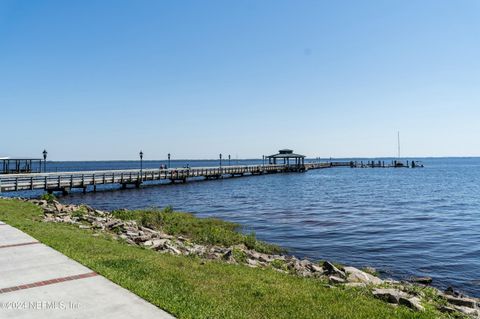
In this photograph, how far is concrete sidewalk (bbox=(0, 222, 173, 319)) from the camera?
231 inches

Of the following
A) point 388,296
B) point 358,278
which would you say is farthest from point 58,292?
point 358,278

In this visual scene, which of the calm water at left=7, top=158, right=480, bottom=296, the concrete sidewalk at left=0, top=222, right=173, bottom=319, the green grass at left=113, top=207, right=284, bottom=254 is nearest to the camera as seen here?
the concrete sidewalk at left=0, top=222, right=173, bottom=319

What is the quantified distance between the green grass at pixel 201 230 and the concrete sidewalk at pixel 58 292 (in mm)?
8700

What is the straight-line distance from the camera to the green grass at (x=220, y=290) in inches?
258

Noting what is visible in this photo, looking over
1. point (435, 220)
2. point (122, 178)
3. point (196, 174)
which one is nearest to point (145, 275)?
point (435, 220)

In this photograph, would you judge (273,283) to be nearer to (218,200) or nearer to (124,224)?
(124,224)

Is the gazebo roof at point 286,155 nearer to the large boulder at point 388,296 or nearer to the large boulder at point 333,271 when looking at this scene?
the large boulder at point 333,271

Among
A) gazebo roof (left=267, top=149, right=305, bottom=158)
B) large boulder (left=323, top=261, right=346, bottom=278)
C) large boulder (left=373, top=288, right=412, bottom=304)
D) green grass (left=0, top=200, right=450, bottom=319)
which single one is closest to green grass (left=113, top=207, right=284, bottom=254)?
large boulder (left=323, top=261, right=346, bottom=278)

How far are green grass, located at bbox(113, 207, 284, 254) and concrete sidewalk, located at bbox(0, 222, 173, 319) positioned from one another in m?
8.70

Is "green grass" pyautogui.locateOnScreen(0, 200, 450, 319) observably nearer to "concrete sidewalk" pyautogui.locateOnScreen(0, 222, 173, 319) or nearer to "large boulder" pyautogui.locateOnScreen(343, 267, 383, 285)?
"concrete sidewalk" pyautogui.locateOnScreen(0, 222, 173, 319)

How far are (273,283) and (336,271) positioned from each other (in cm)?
349

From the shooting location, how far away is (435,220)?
25.6m

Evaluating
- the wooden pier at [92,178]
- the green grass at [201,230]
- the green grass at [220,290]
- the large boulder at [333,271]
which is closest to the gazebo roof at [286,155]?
the wooden pier at [92,178]

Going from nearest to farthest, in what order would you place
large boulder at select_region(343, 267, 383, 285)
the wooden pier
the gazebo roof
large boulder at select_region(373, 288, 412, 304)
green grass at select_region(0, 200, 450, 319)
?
1. green grass at select_region(0, 200, 450, 319)
2. large boulder at select_region(373, 288, 412, 304)
3. large boulder at select_region(343, 267, 383, 285)
4. the wooden pier
5. the gazebo roof
